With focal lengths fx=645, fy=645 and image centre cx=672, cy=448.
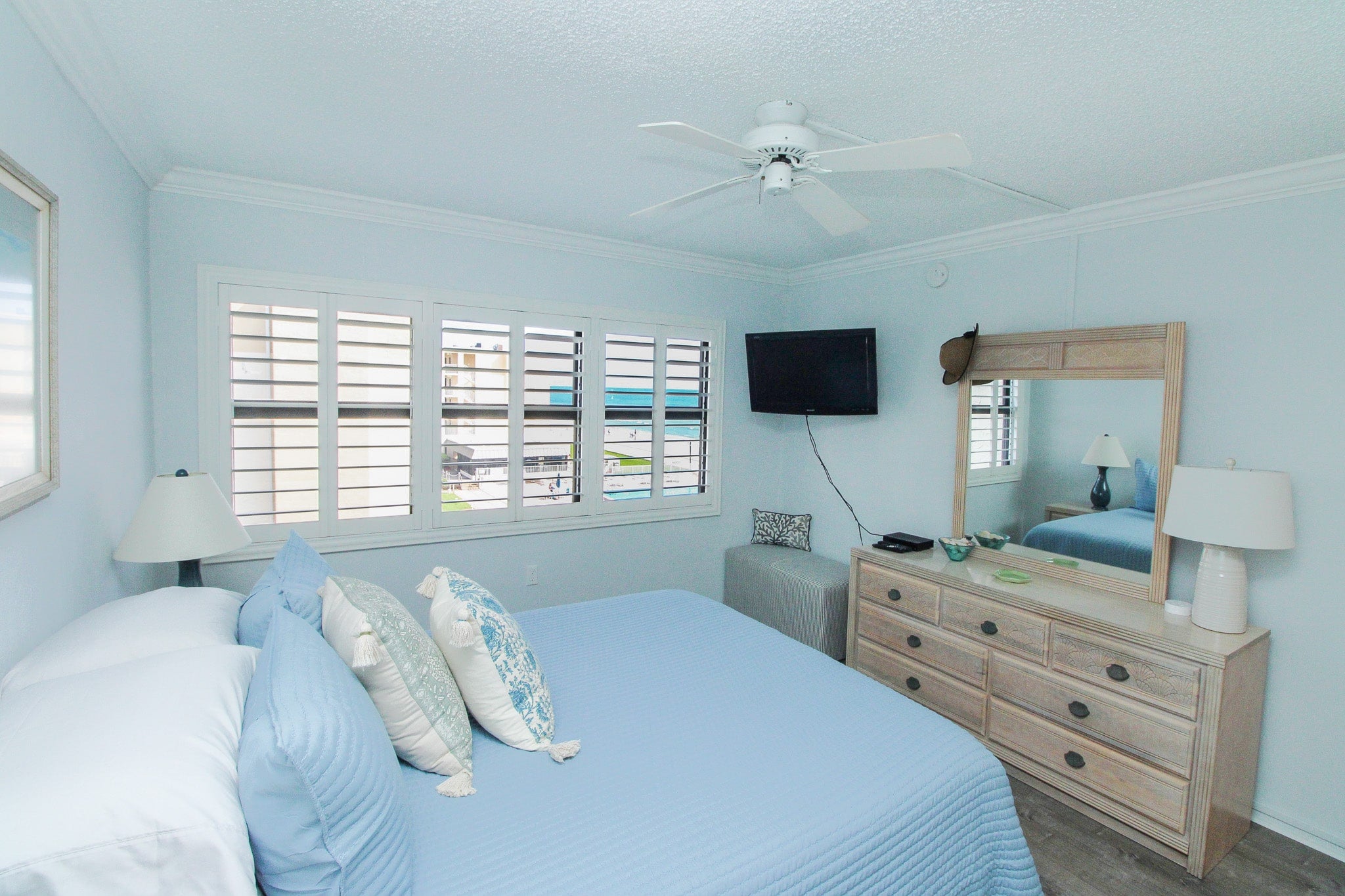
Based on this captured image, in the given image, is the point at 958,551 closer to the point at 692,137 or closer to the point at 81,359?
the point at 692,137

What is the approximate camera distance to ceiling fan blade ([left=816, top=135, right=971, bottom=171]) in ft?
5.01

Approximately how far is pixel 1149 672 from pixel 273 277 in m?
3.73

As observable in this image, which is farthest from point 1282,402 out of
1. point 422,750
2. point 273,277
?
point 273,277

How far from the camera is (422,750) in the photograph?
1.53 metres

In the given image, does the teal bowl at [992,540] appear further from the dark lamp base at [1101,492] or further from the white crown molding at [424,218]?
the white crown molding at [424,218]

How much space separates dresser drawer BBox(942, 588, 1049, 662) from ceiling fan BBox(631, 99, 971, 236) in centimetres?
170

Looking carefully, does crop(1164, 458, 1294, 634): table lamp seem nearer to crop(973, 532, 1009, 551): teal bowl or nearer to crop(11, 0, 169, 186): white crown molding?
crop(973, 532, 1009, 551): teal bowl

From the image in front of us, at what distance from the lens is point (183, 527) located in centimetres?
207

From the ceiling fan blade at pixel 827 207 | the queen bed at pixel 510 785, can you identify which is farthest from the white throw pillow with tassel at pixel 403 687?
the ceiling fan blade at pixel 827 207

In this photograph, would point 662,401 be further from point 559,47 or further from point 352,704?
point 352,704

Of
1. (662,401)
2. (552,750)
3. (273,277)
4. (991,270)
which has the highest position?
(991,270)

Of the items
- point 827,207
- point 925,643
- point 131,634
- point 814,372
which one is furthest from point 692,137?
Result: point 925,643

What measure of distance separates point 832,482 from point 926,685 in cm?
143

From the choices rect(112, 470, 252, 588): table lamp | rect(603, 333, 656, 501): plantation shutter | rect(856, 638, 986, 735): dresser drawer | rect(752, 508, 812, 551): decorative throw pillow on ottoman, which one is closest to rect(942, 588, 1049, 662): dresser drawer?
rect(856, 638, 986, 735): dresser drawer
